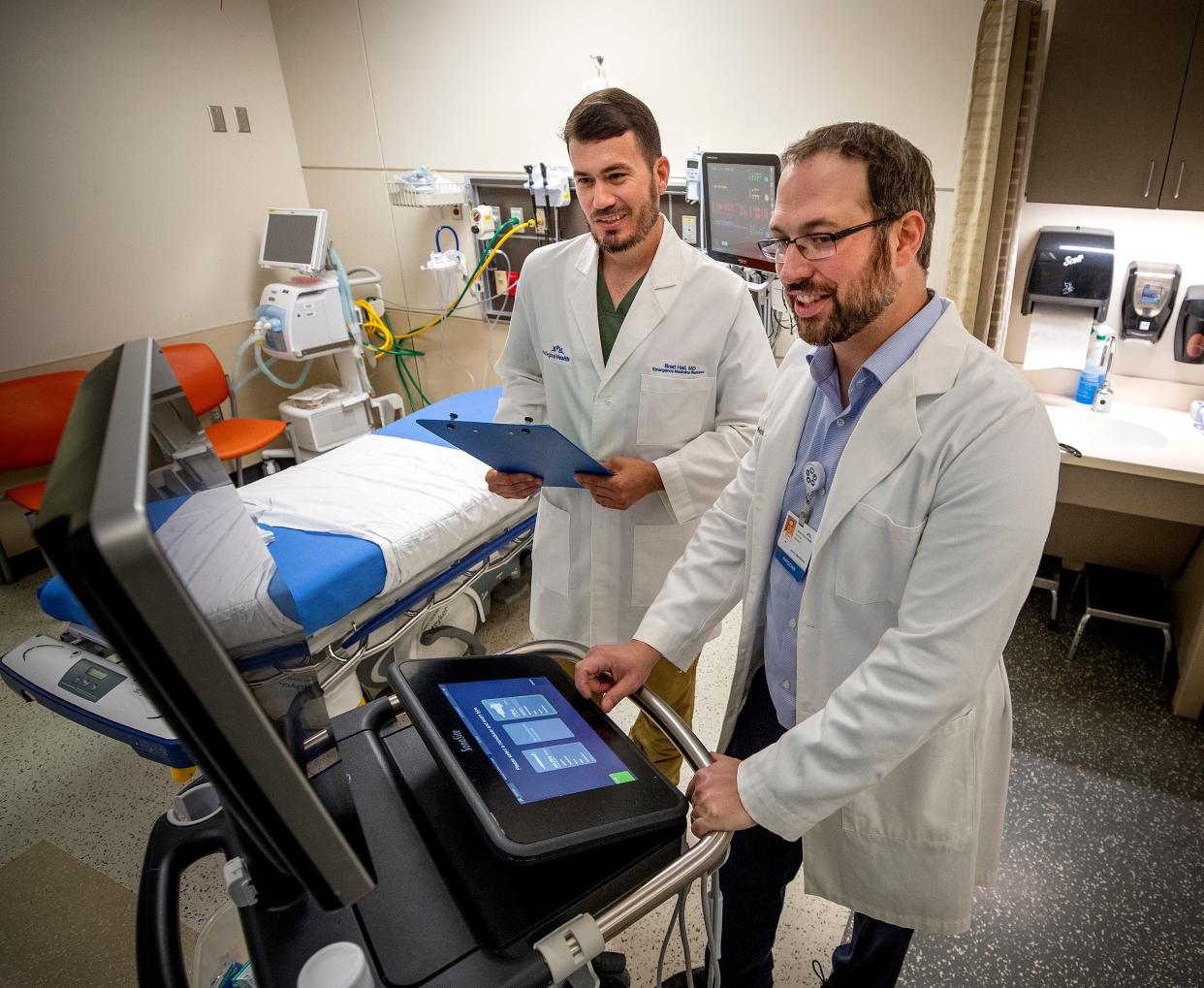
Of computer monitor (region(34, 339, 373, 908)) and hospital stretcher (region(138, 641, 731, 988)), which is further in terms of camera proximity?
hospital stretcher (region(138, 641, 731, 988))

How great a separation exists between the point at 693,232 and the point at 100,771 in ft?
9.94

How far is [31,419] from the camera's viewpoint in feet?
10.4

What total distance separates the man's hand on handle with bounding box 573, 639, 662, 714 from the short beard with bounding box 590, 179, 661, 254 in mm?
899

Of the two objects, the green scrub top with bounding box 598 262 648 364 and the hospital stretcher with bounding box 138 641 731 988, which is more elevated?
the green scrub top with bounding box 598 262 648 364

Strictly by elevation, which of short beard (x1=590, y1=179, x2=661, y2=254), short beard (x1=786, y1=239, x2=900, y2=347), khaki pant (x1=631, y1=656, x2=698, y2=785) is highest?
short beard (x1=590, y1=179, x2=661, y2=254)

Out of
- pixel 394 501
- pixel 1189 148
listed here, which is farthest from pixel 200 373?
pixel 1189 148

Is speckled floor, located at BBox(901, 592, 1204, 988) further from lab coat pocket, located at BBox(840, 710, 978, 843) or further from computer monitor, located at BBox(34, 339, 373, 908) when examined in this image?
computer monitor, located at BBox(34, 339, 373, 908)

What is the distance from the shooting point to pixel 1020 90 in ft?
7.79

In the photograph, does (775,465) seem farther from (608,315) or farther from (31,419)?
(31,419)

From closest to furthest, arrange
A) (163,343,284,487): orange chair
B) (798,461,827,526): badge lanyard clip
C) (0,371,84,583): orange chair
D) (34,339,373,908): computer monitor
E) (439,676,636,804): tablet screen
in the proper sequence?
1. (34,339,373,908): computer monitor
2. (439,676,636,804): tablet screen
3. (798,461,827,526): badge lanyard clip
4. (0,371,84,583): orange chair
5. (163,343,284,487): orange chair

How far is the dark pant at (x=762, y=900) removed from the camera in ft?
4.26

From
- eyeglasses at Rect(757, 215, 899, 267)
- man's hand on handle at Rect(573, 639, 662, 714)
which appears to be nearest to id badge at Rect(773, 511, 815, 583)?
man's hand on handle at Rect(573, 639, 662, 714)

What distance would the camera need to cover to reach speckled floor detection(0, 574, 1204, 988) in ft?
5.59

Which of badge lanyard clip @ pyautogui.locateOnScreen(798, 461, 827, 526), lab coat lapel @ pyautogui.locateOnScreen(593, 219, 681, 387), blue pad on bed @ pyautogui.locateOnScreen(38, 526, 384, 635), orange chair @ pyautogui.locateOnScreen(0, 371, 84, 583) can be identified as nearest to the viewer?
badge lanyard clip @ pyautogui.locateOnScreen(798, 461, 827, 526)
